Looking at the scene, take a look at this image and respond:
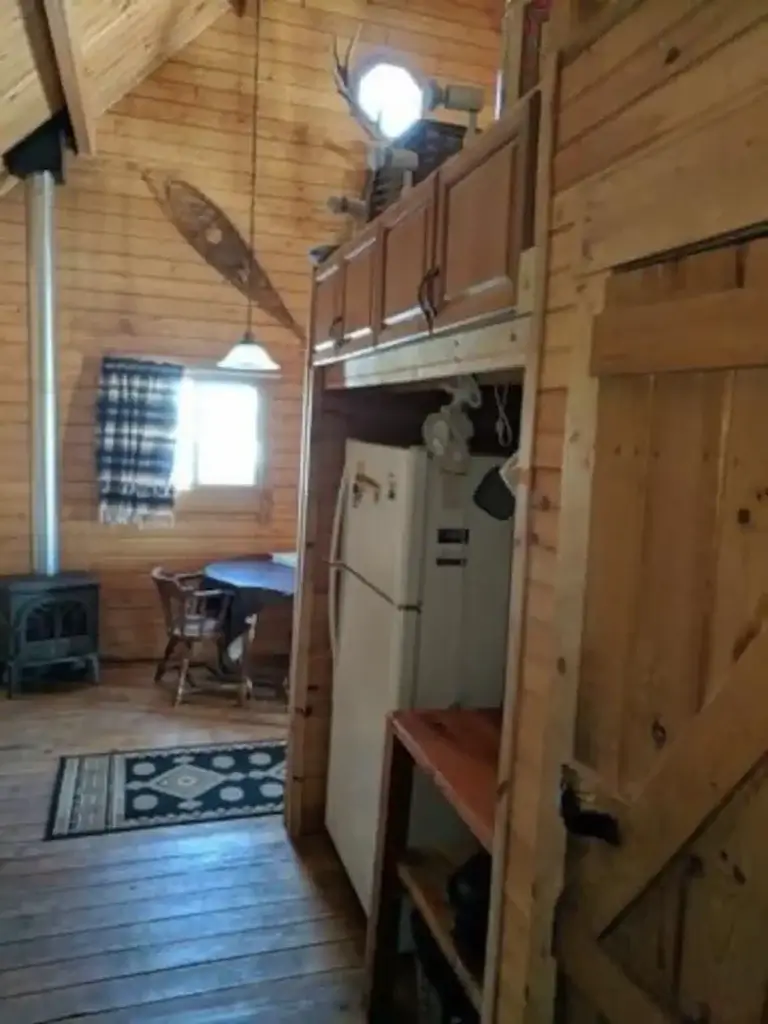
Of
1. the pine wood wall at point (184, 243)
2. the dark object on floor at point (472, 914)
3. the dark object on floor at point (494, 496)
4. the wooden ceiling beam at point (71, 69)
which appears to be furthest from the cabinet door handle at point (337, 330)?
the pine wood wall at point (184, 243)

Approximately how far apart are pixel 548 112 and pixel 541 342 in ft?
1.23

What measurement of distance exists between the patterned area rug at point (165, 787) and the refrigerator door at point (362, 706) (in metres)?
0.61

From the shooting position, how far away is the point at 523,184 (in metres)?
1.48

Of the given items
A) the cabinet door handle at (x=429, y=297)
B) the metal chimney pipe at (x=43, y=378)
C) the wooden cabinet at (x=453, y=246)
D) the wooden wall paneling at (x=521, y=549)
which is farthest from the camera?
the metal chimney pipe at (x=43, y=378)

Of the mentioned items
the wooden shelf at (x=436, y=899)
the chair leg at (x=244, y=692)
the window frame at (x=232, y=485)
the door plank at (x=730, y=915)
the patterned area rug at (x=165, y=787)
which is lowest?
the patterned area rug at (x=165, y=787)

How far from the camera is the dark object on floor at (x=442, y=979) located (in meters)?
1.96

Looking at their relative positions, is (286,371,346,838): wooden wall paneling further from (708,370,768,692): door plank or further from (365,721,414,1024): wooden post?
(708,370,768,692): door plank

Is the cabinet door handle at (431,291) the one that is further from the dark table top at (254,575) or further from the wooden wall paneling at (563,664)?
the dark table top at (254,575)

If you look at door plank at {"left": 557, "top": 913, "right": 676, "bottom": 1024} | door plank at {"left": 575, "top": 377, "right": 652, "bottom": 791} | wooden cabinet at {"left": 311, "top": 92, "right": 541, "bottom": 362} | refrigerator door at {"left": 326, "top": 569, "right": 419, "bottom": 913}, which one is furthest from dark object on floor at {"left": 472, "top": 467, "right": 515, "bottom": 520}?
door plank at {"left": 557, "top": 913, "right": 676, "bottom": 1024}

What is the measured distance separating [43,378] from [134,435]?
0.60 m

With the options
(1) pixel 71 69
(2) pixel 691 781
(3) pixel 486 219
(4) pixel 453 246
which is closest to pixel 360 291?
(4) pixel 453 246

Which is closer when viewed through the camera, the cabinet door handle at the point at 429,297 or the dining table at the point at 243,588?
the cabinet door handle at the point at 429,297

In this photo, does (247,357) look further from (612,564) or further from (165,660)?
(612,564)

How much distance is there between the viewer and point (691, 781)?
3.39 feet
